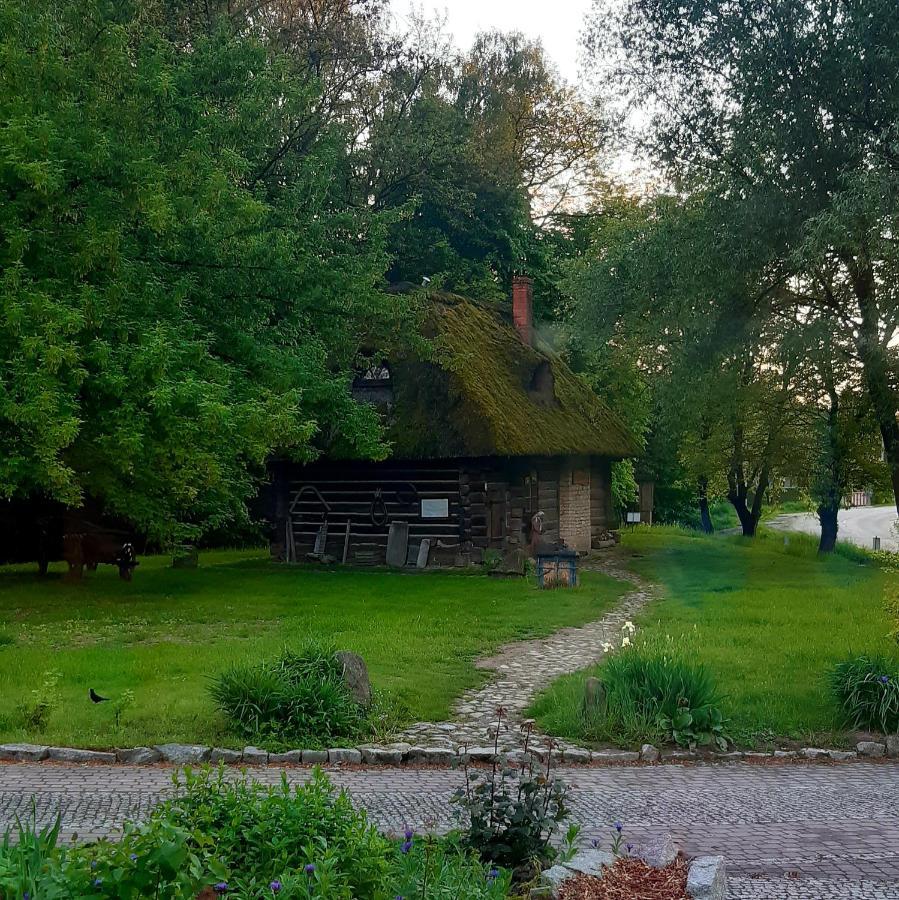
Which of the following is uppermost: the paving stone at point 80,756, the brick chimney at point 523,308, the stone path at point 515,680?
the brick chimney at point 523,308

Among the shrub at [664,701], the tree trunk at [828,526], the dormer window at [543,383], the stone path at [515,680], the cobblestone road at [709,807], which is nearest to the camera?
the cobblestone road at [709,807]

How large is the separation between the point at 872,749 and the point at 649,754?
2065 millimetres

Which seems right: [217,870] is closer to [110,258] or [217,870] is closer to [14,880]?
[14,880]

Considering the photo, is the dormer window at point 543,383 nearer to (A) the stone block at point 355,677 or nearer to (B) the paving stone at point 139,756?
(A) the stone block at point 355,677

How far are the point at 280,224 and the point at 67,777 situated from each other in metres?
14.6

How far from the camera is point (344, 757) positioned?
859 cm

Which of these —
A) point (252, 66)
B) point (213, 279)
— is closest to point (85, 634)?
point (213, 279)

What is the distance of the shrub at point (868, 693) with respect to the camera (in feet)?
30.8

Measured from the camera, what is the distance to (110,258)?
15.4 meters

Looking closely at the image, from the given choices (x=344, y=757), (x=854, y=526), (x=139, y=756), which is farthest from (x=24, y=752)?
(x=854, y=526)

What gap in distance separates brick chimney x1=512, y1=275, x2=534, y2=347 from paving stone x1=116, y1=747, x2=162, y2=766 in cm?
2100

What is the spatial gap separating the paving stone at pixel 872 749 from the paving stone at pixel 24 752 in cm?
699

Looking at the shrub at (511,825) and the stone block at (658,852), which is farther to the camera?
the stone block at (658,852)

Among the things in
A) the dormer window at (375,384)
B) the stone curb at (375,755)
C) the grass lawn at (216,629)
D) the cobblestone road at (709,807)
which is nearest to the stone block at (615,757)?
the stone curb at (375,755)
